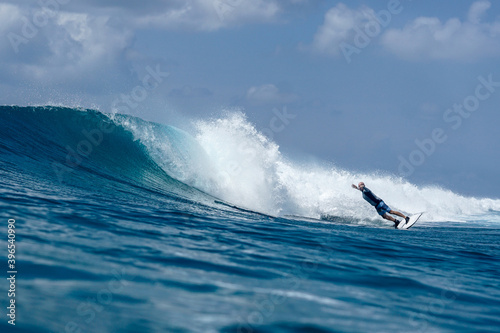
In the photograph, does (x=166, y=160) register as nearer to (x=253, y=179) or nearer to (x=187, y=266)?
(x=253, y=179)

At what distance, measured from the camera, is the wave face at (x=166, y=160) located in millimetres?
13125

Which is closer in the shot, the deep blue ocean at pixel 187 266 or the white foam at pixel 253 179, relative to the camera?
the deep blue ocean at pixel 187 266

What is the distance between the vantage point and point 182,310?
3.89 meters

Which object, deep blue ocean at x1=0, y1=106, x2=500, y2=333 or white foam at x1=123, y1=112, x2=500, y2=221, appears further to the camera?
white foam at x1=123, y1=112, x2=500, y2=221

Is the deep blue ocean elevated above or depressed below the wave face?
below

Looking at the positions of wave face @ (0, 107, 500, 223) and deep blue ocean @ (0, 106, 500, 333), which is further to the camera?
wave face @ (0, 107, 500, 223)

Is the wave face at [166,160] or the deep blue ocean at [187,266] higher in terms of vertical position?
the wave face at [166,160]

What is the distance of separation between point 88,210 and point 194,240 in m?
2.04

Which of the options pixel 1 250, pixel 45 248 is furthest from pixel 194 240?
pixel 1 250

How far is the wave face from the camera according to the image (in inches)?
517

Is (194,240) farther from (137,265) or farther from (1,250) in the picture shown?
(1,250)

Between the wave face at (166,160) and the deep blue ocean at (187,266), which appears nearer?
the deep blue ocean at (187,266)

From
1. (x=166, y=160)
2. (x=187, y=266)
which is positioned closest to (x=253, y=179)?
(x=166, y=160)

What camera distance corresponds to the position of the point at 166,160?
16844 millimetres
